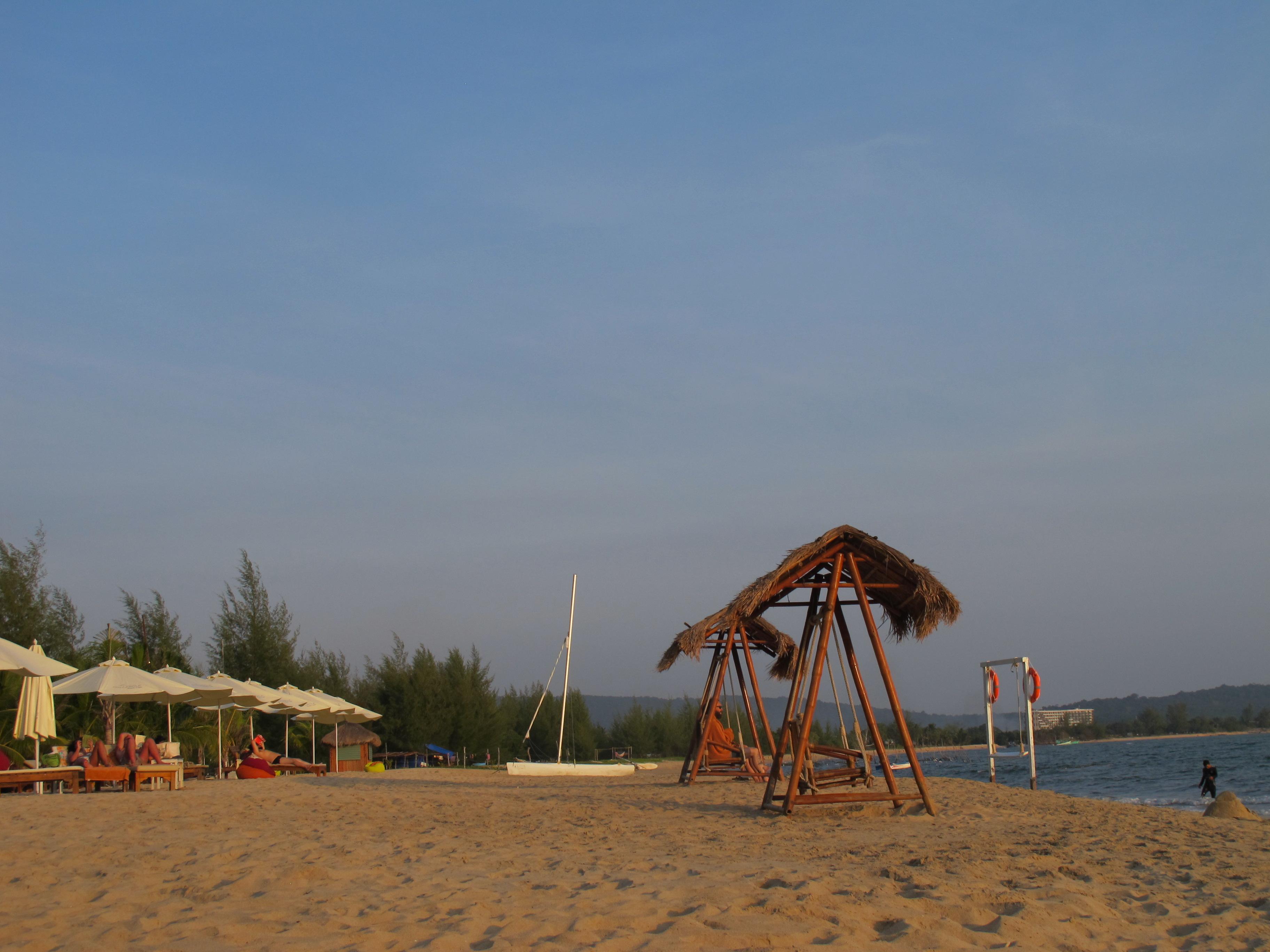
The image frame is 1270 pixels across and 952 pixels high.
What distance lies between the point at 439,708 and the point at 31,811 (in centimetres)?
2650

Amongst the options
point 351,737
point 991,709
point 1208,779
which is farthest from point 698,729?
point 351,737

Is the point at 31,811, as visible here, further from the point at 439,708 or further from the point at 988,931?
the point at 439,708

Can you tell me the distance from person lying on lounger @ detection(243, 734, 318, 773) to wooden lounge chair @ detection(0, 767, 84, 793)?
6217 millimetres

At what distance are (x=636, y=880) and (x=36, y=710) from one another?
11.9 metres

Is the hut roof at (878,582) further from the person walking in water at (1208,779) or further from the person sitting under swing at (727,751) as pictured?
the person walking in water at (1208,779)

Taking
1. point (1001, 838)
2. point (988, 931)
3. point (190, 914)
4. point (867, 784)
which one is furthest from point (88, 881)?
point (867, 784)

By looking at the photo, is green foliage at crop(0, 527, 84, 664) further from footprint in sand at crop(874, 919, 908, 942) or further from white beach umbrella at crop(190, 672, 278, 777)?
footprint in sand at crop(874, 919, 908, 942)

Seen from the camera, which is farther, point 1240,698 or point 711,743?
point 1240,698

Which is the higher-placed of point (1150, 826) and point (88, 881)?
point (88, 881)

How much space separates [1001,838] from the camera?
23.7 ft

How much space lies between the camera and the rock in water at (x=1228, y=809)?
503 inches

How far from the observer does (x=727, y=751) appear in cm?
1650

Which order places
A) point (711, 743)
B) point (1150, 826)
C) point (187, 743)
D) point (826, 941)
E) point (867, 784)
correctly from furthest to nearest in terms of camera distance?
point (187, 743)
point (711, 743)
point (867, 784)
point (1150, 826)
point (826, 941)

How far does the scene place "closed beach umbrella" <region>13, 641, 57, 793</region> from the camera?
13664mm
